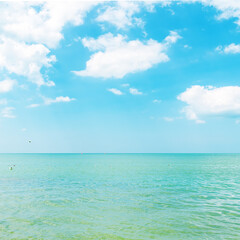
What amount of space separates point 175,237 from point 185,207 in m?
8.19

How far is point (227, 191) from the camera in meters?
33.0

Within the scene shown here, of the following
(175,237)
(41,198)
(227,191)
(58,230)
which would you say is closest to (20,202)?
(41,198)

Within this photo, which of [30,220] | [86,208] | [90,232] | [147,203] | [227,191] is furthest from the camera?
[227,191]

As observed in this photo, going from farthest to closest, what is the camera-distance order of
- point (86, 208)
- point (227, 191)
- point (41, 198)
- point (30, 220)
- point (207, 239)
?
point (227, 191), point (41, 198), point (86, 208), point (30, 220), point (207, 239)

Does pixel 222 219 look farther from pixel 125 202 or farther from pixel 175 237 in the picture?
pixel 125 202

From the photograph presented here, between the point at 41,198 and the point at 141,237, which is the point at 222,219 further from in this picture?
the point at 41,198

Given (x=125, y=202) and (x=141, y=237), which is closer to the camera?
(x=141, y=237)

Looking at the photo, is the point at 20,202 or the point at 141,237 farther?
the point at 20,202


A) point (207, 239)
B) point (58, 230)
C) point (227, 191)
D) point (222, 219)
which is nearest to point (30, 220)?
point (58, 230)

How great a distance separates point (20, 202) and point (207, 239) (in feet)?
66.0

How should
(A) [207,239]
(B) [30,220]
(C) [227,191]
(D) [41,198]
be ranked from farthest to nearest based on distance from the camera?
1. (C) [227,191]
2. (D) [41,198]
3. (B) [30,220]
4. (A) [207,239]

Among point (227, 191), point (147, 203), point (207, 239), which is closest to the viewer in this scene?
point (207, 239)

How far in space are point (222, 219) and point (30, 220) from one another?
16.5m

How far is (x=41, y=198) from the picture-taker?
92.2 feet
